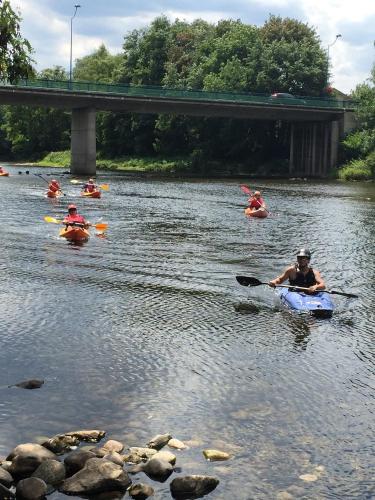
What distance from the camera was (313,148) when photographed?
7869cm

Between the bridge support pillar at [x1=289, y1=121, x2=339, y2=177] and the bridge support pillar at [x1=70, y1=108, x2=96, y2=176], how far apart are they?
24139 mm

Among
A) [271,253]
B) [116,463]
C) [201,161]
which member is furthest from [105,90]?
[116,463]

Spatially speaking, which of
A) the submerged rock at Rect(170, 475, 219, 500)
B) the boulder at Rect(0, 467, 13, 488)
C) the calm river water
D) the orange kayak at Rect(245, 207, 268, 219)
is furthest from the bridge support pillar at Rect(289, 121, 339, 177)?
the boulder at Rect(0, 467, 13, 488)

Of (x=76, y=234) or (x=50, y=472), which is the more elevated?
(x=76, y=234)

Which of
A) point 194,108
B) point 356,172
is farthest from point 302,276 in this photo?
point 356,172

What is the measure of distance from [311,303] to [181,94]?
5490cm

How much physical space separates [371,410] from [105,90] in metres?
57.7

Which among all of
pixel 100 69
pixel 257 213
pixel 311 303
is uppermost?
pixel 100 69

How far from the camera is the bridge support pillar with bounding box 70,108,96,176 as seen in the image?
67688 mm

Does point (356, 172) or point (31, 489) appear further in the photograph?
point (356, 172)

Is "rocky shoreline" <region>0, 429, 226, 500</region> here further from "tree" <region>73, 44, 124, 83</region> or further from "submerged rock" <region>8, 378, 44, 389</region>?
"tree" <region>73, 44, 124, 83</region>

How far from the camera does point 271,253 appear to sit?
928 inches

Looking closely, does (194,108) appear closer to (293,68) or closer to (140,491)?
(293,68)

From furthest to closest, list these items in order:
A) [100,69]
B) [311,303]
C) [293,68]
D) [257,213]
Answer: [100,69] < [293,68] < [257,213] < [311,303]
